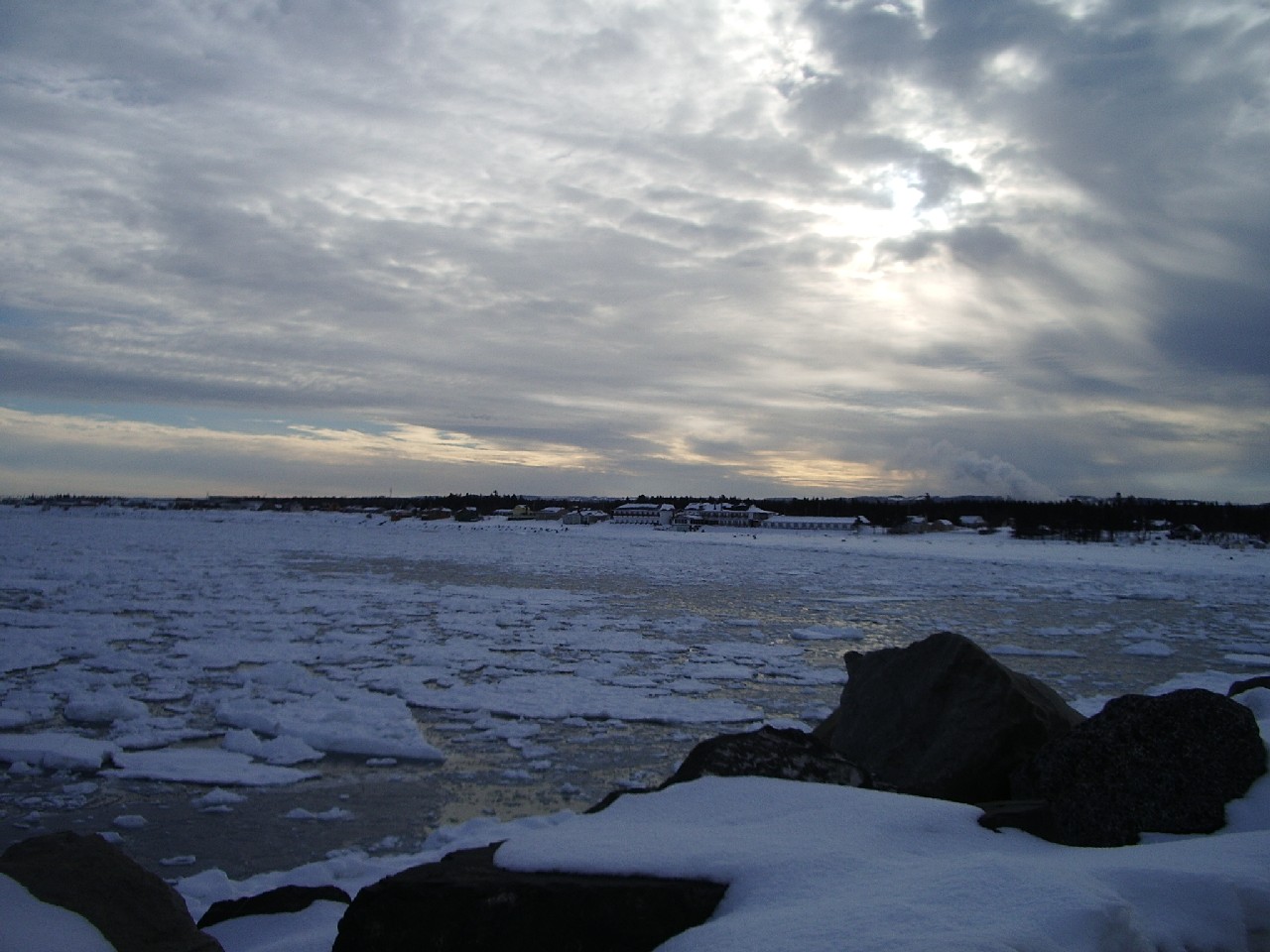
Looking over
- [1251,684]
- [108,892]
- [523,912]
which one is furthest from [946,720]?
[108,892]

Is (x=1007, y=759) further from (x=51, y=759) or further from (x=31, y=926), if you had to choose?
(x=51, y=759)

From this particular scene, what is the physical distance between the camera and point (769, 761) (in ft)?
14.2

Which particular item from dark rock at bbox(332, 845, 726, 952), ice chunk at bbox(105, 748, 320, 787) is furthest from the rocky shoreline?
ice chunk at bbox(105, 748, 320, 787)

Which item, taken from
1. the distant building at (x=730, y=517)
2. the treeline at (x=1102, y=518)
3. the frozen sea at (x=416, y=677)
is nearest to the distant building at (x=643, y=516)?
the distant building at (x=730, y=517)

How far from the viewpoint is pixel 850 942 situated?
7.48 ft

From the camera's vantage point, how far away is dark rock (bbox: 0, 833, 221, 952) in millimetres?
3092

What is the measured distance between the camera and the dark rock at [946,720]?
4.96 m

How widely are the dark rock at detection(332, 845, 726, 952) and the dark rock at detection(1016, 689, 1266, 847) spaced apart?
1809 mm

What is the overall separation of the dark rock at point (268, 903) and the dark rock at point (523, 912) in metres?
0.77

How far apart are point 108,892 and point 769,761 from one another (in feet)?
9.07

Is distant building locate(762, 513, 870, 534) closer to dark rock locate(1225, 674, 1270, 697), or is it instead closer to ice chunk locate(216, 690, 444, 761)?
dark rock locate(1225, 674, 1270, 697)

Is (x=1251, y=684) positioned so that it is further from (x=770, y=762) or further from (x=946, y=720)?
(x=770, y=762)

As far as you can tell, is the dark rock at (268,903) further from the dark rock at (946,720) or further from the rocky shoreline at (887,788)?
the dark rock at (946,720)

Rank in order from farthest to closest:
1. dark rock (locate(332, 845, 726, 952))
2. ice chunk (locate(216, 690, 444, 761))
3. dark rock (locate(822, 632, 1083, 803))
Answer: ice chunk (locate(216, 690, 444, 761)) → dark rock (locate(822, 632, 1083, 803)) → dark rock (locate(332, 845, 726, 952))
